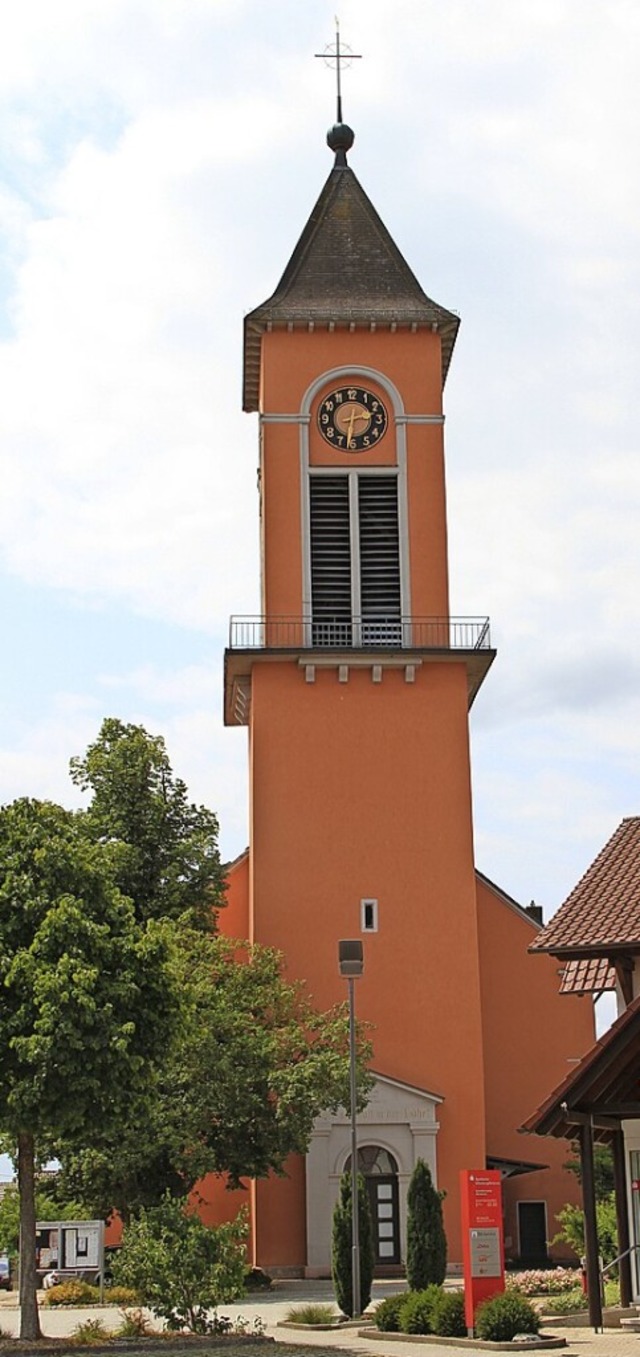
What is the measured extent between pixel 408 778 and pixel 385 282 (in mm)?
13449

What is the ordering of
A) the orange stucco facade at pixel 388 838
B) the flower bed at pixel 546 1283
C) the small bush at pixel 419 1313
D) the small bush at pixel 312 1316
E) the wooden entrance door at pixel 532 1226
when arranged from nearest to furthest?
the small bush at pixel 419 1313 < the small bush at pixel 312 1316 < the flower bed at pixel 546 1283 < the orange stucco facade at pixel 388 838 < the wooden entrance door at pixel 532 1226

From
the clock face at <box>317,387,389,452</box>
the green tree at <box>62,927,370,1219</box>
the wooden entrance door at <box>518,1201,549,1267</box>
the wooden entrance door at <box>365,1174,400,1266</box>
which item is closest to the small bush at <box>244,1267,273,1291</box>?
the green tree at <box>62,927,370,1219</box>

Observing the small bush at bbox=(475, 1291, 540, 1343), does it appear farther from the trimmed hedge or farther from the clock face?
the clock face

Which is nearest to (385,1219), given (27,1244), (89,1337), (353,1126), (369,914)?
(369,914)

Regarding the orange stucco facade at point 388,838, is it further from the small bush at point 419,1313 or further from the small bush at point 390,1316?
the small bush at point 419,1313

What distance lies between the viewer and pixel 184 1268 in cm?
2538

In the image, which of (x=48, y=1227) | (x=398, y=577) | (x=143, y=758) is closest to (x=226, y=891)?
(x=143, y=758)

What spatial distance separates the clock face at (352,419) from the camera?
49.2m

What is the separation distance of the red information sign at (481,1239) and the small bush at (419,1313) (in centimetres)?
105

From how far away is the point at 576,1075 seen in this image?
81.6 ft

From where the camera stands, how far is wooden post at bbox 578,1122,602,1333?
24.6 m

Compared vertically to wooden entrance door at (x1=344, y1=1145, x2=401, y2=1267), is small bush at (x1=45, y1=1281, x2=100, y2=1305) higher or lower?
lower

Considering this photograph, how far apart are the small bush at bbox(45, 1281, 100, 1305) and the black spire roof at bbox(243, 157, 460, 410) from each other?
79.6 feet

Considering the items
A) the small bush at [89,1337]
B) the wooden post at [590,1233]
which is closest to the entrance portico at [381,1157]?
the small bush at [89,1337]
